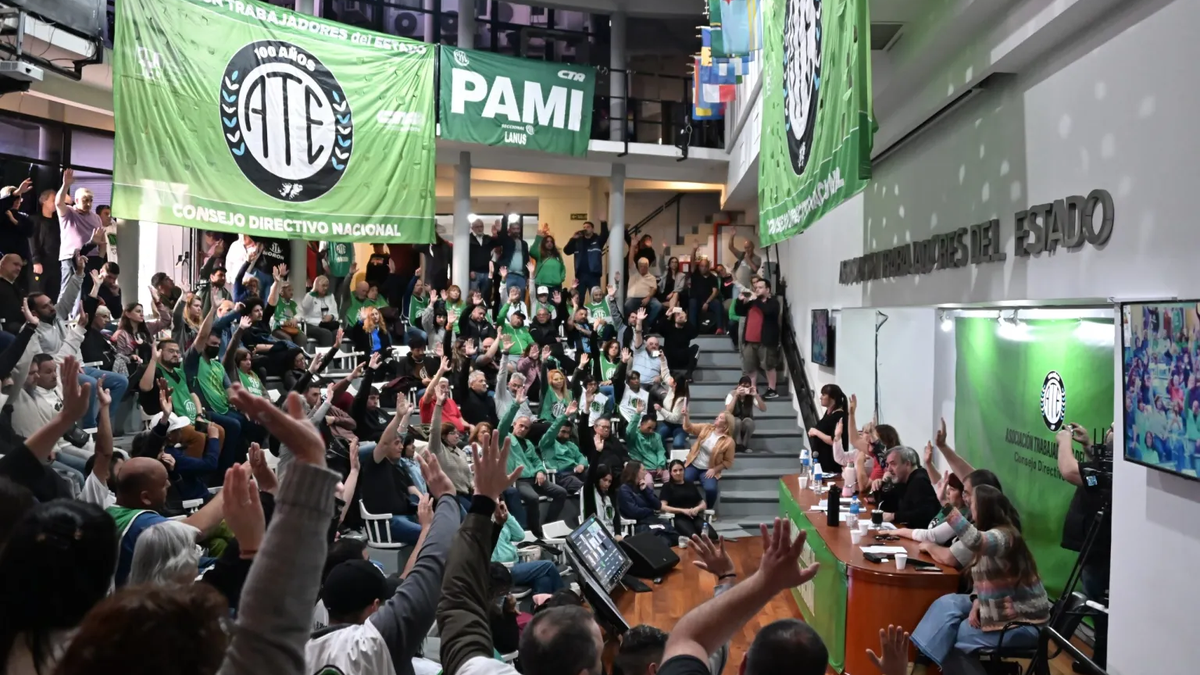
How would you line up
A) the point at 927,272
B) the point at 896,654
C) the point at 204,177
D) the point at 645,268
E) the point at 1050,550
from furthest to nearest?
the point at 645,268
the point at 204,177
the point at 927,272
the point at 1050,550
the point at 896,654

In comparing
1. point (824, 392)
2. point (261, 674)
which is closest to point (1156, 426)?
point (261, 674)

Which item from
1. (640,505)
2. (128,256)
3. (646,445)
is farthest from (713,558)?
(128,256)

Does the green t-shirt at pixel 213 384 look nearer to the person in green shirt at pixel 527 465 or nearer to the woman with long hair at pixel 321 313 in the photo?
the person in green shirt at pixel 527 465

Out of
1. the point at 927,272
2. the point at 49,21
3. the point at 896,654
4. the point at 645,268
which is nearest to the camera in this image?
the point at 896,654

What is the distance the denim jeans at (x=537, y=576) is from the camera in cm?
707

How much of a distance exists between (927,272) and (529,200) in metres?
14.0

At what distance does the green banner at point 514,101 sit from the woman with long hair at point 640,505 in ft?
16.3

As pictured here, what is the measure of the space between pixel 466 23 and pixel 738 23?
294 inches

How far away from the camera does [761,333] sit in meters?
13.3

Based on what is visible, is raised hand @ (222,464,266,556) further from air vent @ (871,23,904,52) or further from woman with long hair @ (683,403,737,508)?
woman with long hair @ (683,403,737,508)

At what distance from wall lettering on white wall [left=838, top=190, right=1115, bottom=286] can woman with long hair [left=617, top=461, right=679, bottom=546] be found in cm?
335

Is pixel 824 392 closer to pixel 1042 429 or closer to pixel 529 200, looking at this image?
pixel 1042 429

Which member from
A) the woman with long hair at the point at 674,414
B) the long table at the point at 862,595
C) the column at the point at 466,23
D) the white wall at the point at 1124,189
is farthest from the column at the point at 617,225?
the long table at the point at 862,595

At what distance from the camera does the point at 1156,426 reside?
3906 mm
